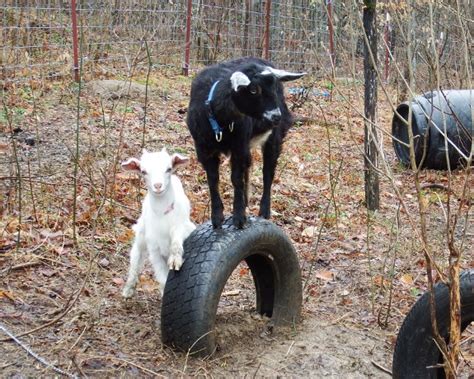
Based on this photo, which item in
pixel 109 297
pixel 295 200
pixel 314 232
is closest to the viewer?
pixel 109 297

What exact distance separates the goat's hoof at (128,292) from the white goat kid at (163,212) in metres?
0.37

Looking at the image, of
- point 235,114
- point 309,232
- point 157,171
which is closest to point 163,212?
point 157,171

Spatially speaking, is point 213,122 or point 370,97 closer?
point 213,122

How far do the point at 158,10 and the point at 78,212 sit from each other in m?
7.20

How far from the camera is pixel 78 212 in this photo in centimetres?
616

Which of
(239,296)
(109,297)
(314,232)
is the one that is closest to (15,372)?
(109,297)

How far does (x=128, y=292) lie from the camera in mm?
4766

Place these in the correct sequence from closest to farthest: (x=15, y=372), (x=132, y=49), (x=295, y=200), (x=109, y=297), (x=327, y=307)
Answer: (x=15, y=372) → (x=109, y=297) → (x=327, y=307) → (x=295, y=200) → (x=132, y=49)

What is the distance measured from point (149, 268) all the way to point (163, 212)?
1.46 meters

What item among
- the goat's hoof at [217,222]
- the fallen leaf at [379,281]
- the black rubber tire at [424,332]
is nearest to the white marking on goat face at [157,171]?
the goat's hoof at [217,222]

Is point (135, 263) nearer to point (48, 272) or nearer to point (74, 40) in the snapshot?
point (48, 272)

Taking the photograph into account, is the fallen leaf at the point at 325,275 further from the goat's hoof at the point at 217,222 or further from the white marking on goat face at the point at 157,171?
the white marking on goat face at the point at 157,171

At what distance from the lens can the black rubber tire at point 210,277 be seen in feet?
13.0

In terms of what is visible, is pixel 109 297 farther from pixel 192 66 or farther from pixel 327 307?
pixel 192 66
